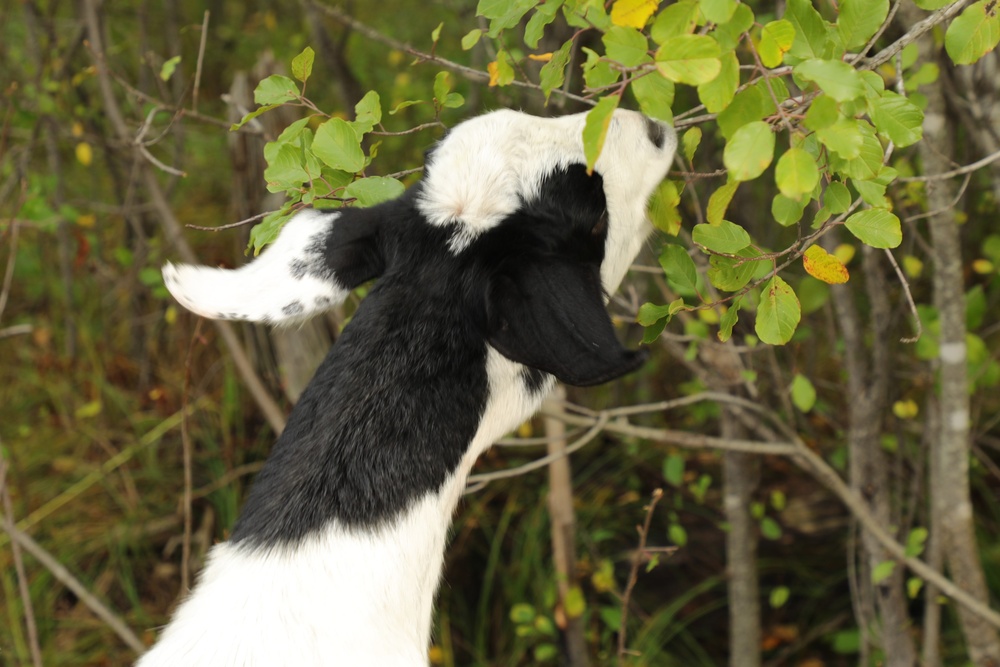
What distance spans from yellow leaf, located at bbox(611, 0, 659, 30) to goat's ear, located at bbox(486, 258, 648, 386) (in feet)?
1.65

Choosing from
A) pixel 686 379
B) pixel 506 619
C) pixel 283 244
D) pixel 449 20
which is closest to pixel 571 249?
pixel 283 244

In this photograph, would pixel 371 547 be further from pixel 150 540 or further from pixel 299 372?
pixel 150 540

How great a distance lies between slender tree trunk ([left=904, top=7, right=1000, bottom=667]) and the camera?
262 cm

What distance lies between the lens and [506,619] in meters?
4.27

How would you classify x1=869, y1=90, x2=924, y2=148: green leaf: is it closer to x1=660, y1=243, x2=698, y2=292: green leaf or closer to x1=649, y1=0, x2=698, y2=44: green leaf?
x1=649, y1=0, x2=698, y2=44: green leaf

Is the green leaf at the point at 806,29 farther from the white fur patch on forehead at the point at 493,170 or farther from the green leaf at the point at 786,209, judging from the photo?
the white fur patch on forehead at the point at 493,170

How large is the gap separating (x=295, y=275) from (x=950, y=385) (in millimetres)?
2050

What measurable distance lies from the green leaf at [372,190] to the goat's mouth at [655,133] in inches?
21.8

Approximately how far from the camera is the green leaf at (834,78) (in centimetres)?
128

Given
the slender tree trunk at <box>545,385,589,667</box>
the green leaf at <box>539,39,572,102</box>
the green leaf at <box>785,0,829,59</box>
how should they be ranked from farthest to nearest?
the slender tree trunk at <box>545,385,589,667</box>
the green leaf at <box>539,39,572,102</box>
the green leaf at <box>785,0,829,59</box>

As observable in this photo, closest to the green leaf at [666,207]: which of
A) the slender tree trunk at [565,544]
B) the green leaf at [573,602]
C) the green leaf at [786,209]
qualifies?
the green leaf at [786,209]

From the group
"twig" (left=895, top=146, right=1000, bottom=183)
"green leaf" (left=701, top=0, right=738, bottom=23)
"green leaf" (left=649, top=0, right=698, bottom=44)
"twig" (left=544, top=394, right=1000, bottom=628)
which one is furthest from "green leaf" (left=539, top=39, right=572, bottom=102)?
"twig" (left=544, top=394, right=1000, bottom=628)

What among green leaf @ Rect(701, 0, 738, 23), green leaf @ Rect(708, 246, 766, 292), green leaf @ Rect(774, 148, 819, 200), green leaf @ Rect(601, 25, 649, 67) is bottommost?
green leaf @ Rect(708, 246, 766, 292)

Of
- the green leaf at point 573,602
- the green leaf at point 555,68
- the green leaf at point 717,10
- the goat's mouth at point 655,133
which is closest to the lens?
the green leaf at point 717,10
